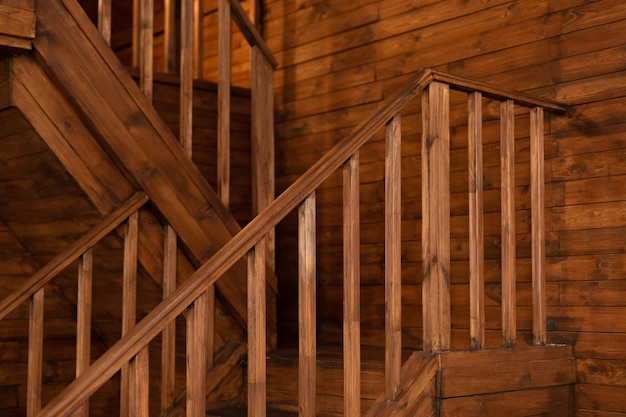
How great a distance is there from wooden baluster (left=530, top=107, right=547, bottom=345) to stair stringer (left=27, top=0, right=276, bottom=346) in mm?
1251

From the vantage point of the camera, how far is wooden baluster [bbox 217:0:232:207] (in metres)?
4.20

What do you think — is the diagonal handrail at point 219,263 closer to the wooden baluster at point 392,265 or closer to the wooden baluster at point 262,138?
the wooden baluster at point 392,265

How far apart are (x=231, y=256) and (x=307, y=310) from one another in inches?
11.8

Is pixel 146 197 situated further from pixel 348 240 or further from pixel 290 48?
pixel 290 48

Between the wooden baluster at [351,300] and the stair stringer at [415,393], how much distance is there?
0.43 ft

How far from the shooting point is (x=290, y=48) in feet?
17.4

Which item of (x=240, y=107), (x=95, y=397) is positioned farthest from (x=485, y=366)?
(x=95, y=397)

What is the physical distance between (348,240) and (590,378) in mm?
1245

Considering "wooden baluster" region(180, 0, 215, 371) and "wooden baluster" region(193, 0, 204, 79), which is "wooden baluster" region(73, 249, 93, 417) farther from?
"wooden baluster" region(193, 0, 204, 79)

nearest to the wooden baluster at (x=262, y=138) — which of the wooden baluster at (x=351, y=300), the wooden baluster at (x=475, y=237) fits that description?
the wooden baluster at (x=475, y=237)

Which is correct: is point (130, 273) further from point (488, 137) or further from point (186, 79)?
point (488, 137)

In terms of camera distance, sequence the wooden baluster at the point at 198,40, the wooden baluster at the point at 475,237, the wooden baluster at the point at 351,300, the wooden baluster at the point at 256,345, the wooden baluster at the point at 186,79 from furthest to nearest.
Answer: the wooden baluster at the point at 198,40, the wooden baluster at the point at 186,79, the wooden baluster at the point at 475,237, the wooden baluster at the point at 351,300, the wooden baluster at the point at 256,345

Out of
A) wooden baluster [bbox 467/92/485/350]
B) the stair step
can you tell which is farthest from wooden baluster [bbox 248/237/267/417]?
the stair step

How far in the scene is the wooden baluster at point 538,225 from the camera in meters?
3.69
